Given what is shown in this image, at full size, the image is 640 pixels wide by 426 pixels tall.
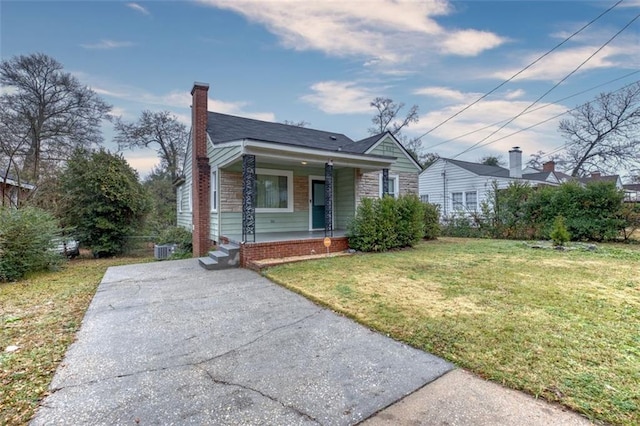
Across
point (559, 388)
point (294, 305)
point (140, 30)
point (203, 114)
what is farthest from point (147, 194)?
point (559, 388)

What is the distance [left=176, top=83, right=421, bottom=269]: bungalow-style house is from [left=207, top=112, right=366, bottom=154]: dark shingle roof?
4 centimetres

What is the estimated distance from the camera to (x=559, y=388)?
210 cm

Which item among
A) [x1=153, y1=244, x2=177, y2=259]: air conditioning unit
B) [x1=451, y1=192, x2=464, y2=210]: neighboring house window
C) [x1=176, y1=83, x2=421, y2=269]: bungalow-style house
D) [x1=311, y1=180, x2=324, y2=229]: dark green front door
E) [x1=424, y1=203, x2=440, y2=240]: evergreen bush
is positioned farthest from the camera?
[x1=451, y1=192, x2=464, y2=210]: neighboring house window

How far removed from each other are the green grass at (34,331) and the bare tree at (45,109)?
530 inches

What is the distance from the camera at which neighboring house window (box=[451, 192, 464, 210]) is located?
1963cm

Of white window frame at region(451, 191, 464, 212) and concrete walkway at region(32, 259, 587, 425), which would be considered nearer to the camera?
concrete walkway at region(32, 259, 587, 425)

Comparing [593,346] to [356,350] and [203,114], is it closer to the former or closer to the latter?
[356,350]

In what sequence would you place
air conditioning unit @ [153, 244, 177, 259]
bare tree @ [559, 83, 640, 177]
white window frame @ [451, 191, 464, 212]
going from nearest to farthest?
1. air conditioning unit @ [153, 244, 177, 259]
2. white window frame @ [451, 191, 464, 212]
3. bare tree @ [559, 83, 640, 177]

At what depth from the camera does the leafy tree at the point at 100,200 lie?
1075cm

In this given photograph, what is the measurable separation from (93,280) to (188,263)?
202 cm

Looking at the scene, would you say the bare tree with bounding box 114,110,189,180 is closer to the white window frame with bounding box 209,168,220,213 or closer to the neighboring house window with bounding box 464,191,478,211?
the white window frame with bounding box 209,168,220,213

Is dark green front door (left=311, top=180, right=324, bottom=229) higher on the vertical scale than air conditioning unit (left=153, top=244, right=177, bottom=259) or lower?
higher

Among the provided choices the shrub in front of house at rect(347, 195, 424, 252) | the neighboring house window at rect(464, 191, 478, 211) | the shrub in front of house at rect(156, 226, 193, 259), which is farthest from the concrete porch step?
the neighboring house window at rect(464, 191, 478, 211)

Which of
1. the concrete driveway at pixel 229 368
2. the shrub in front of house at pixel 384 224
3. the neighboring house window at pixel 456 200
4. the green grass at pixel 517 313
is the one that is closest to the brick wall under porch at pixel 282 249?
the shrub in front of house at pixel 384 224
